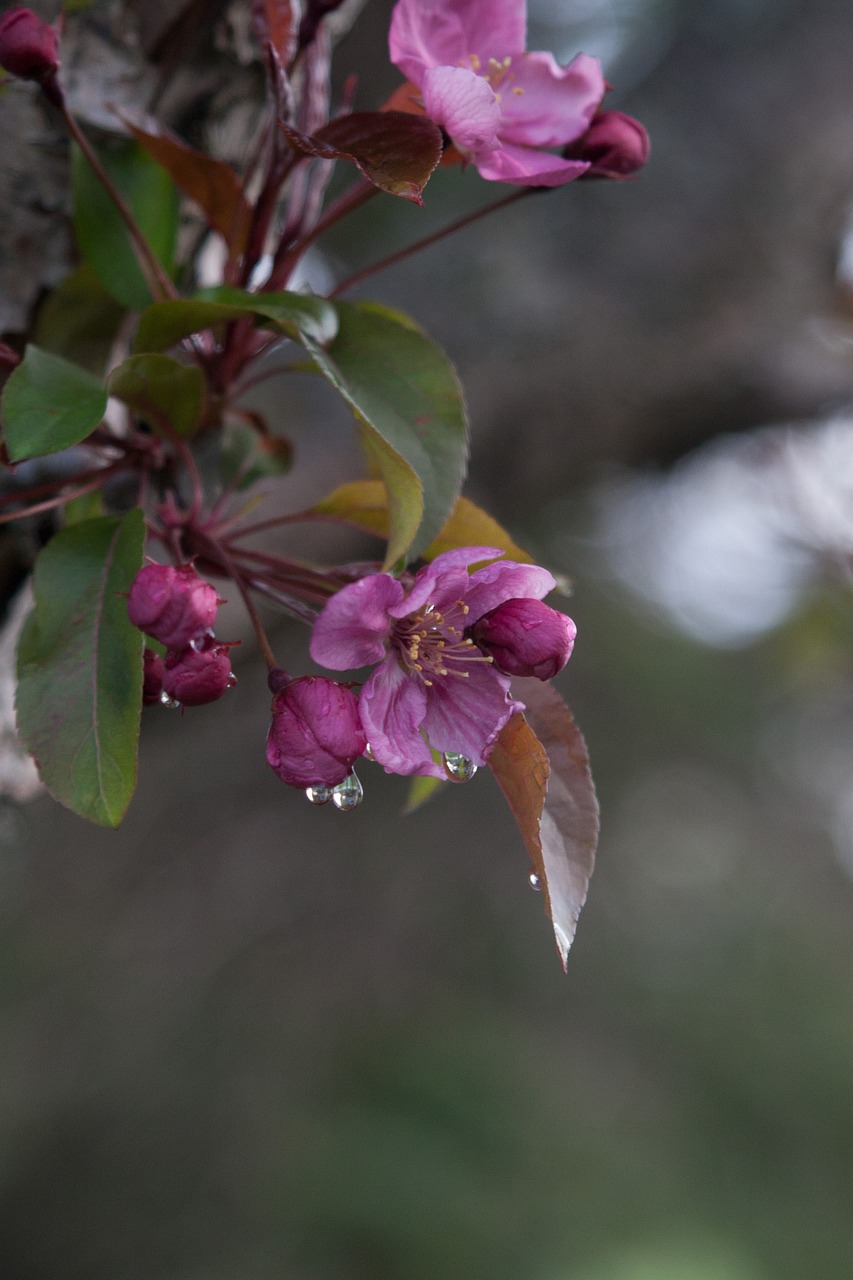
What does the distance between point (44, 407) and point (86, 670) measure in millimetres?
180

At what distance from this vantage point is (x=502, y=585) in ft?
2.09

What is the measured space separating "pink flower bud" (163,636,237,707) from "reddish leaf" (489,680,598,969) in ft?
0.63

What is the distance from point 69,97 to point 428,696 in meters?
0.76

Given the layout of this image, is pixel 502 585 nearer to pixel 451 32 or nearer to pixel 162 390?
pixel 162 390

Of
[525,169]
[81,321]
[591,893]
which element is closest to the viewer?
[525,169]

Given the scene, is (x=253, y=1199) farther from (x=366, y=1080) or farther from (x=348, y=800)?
(x=348, y=800)

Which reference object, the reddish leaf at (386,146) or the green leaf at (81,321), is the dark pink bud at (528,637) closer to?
the reddish leaf at (386,146)

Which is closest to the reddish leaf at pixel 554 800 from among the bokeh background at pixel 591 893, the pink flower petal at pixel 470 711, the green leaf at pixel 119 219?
the pink flower petal at pixel 470 711

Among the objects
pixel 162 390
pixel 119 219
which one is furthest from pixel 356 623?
pixel 119 219

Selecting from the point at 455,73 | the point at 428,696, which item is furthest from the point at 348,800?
the point at 455,73

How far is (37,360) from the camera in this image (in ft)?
2.21

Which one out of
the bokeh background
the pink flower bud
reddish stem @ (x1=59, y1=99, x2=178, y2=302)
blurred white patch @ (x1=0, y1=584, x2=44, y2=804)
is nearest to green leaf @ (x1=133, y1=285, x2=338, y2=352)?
reddish stem @ (x1=59, y1=99, x2=178, y2=302)

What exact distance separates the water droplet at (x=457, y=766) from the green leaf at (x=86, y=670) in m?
0.21

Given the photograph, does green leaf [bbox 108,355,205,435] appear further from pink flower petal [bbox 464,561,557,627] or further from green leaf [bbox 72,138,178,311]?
pink flower petal [bbox 464,561,557,627]
